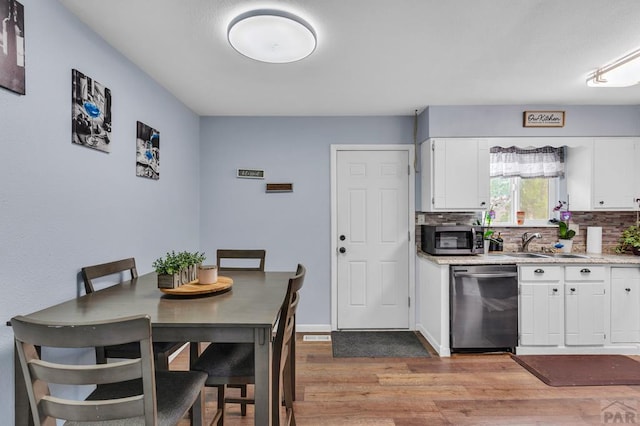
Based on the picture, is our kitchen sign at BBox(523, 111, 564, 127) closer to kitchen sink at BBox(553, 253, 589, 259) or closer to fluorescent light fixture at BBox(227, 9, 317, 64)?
kitchen sink at BBox(553, 253, 589, 259)

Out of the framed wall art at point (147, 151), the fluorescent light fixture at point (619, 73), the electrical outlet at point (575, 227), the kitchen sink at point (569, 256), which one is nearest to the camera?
the fluorescent light fixture at point (619, 73)

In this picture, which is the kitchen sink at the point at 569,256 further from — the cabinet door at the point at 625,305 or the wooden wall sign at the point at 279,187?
the wooden wall sign at the point at 279,187

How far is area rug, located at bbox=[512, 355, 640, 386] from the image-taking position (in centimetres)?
262

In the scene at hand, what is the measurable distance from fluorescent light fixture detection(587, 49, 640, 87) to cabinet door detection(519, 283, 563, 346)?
1.77 meters

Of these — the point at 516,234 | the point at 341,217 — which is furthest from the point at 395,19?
the point at 516,234

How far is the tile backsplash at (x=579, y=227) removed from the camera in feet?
11.8

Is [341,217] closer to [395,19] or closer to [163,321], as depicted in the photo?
[395,19]

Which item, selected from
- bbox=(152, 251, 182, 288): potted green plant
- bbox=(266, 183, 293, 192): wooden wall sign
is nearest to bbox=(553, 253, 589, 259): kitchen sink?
bbox=(266, 183, 293, 192): wooden wall sign

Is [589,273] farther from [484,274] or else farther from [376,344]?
[376,344]

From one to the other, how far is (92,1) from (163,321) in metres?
1.69

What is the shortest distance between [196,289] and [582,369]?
3.21m

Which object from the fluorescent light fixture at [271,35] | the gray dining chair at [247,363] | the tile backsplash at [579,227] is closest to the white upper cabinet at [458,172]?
the tile backsplash at [579,227]

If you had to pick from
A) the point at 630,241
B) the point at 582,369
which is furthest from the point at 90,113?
the point at 630,241

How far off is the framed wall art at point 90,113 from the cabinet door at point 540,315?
3618mm
